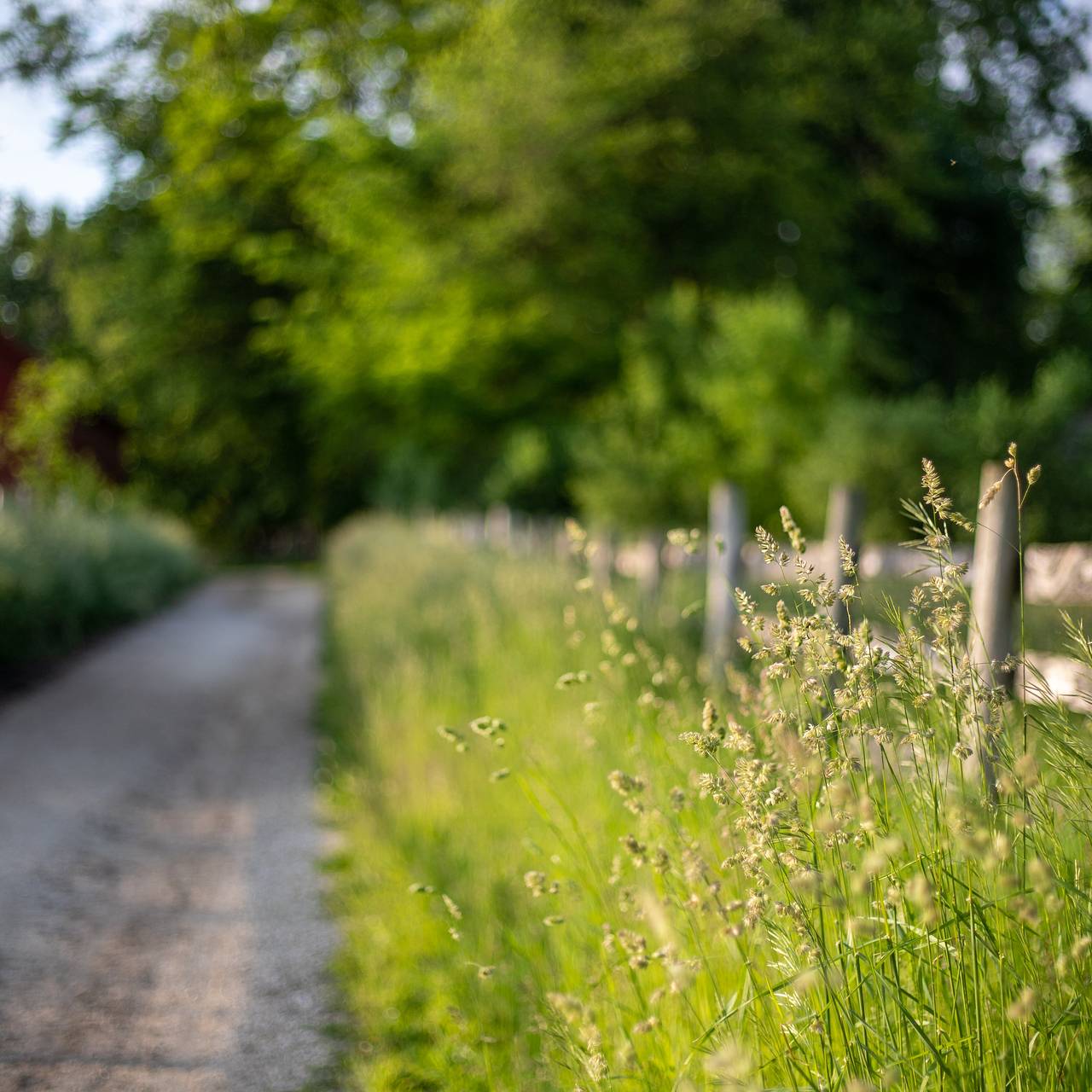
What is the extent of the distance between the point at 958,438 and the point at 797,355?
9.15 feet

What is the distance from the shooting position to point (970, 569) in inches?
224

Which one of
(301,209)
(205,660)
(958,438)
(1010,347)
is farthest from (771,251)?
(301,209)

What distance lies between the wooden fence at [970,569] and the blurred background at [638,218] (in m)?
2.55

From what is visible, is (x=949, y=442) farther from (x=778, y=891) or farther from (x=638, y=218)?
(x=778, y=891)

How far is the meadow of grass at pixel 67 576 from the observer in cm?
1155

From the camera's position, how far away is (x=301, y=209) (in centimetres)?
2345

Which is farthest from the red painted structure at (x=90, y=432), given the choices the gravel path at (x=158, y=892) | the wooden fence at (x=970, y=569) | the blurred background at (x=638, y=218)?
the wooden fence at (x=970, y=569)

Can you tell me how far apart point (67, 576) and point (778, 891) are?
13.0 metres

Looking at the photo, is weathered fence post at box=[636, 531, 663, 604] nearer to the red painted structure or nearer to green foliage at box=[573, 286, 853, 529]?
green foliage at box=[573, 286, 853, 529]

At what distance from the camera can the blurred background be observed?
1166 centimetres

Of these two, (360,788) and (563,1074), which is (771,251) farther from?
(563,1074)

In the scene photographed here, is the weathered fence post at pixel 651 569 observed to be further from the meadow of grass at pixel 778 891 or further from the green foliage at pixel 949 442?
the meadow of grass at pixel 778 891

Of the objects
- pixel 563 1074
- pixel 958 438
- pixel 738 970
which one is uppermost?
pixel 958 438

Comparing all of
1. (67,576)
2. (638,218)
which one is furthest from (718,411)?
(67,576)
